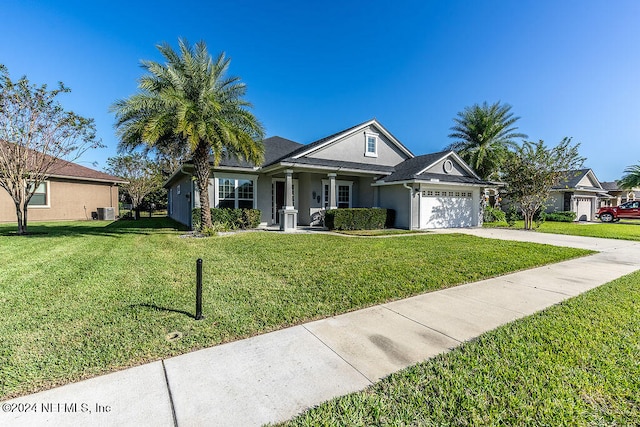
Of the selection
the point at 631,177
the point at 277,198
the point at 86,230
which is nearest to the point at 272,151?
the point at 277,198

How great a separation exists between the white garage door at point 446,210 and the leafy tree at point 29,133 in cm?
1665

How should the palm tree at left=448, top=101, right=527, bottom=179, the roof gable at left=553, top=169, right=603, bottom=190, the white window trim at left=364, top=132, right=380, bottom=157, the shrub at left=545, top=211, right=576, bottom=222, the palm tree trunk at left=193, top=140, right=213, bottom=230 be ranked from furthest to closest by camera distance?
the roof gable at left=553, top=169, right=603, bottom=190 < the shrub at left=545, top=211, right=576, bottom=222 < the palm tree at left=448, top=101, right=527, bottom=179 < the white window trim at left=364, top=132, right=380, bottom=157 < the palm tree trunk at left=193, top=140, right=213, bottom=230

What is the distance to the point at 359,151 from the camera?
1664cm

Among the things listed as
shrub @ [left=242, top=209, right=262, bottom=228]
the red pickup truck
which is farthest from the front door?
the red pickup truck

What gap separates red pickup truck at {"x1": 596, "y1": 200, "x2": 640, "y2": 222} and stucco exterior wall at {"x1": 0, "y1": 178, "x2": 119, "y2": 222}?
142 feet

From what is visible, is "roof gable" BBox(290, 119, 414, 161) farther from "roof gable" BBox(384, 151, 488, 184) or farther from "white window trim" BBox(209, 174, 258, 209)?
"white window trim" BBox(209, 174, 258, 209)

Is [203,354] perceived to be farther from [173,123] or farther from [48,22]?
[48,22]

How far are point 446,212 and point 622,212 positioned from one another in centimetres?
2093

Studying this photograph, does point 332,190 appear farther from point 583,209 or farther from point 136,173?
point 583,209

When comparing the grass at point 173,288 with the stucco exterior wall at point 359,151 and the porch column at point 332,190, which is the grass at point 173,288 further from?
the stucco exterior wall at point 359,151

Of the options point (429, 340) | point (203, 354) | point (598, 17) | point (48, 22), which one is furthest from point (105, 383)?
point (598, 17)

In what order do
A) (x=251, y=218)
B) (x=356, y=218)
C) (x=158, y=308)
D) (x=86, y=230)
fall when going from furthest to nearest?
(x=356, y=218)
(x=251, y=218)
(x=86, y=230)
(x=158, y=308)

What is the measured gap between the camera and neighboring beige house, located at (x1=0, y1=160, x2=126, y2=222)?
1880cm

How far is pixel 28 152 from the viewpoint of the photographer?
11.2 meters
